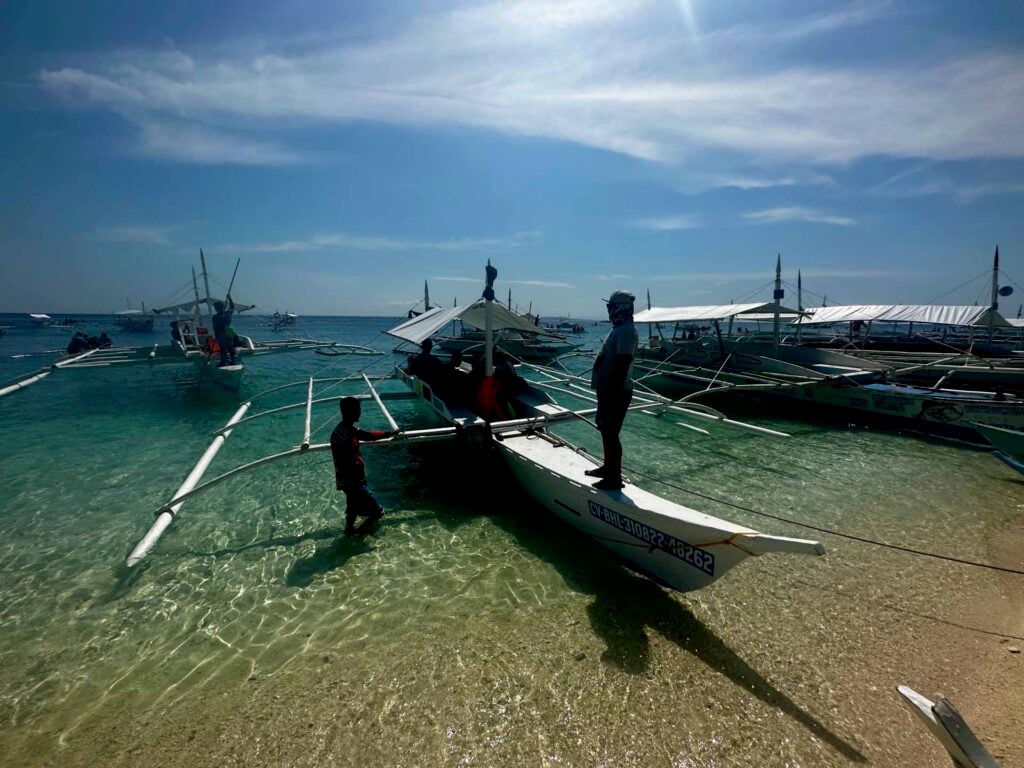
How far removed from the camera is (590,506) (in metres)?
5.74

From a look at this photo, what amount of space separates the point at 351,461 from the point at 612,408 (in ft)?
13.1

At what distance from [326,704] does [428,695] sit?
935mm

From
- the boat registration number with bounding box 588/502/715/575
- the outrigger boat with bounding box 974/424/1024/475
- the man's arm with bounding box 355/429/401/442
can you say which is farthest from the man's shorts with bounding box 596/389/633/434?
the outrigger boat with bounding box 974/424/1024/475

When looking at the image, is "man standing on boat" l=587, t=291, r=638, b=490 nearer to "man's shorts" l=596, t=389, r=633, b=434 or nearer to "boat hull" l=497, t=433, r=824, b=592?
"man's shorts" l=596, t=389, r=633, b=434

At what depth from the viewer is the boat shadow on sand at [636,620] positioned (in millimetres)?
3832

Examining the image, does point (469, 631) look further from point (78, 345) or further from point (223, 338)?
point (78, 345)

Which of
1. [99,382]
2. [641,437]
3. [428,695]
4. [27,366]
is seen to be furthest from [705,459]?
[27,366]

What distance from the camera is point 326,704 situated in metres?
3.88

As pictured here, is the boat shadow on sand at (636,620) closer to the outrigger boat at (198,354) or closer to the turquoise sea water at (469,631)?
the turquoise sea water at (469,631)

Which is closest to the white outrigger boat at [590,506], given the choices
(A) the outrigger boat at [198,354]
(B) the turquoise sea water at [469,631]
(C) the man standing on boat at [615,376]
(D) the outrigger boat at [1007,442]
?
(C) the man standing on boat at [615,376]

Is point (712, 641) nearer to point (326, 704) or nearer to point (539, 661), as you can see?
point (539, 661)

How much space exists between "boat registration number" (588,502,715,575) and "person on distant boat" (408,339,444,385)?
19.8 feet

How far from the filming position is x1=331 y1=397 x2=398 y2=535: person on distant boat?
623 cm

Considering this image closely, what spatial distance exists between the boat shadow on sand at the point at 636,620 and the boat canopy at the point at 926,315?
24160mm
